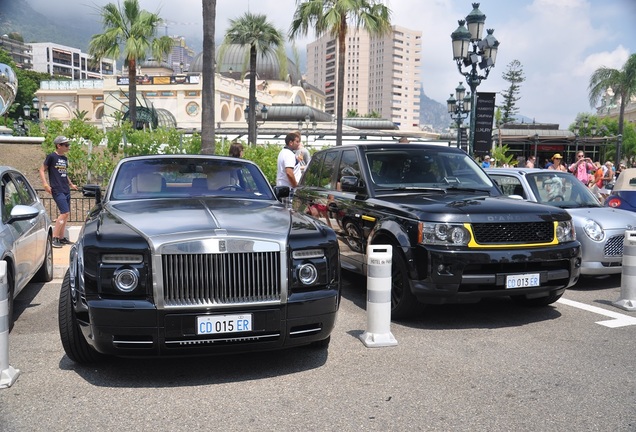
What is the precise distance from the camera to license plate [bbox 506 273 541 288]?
574cm

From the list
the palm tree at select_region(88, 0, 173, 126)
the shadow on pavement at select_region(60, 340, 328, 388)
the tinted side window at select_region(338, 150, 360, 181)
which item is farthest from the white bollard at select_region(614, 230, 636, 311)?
the palm tree at select_region(88, 0, 173, 126)

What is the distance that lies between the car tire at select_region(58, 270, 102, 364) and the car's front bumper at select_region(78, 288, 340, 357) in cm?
30

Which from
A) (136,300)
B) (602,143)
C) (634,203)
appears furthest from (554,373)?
(602,143)

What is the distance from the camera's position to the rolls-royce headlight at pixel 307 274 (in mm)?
4363

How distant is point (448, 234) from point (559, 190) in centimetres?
425

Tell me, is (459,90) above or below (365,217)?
above

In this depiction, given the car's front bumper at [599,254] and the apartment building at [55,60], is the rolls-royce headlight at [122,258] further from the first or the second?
the apartment building at [55,60]

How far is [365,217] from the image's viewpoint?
673cm

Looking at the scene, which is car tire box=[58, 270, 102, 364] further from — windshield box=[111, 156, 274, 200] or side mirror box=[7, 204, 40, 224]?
side mirror box=[7, 204, 40, 224]

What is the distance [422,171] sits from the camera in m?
7.23

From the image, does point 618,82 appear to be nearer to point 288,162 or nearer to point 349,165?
point 288,162

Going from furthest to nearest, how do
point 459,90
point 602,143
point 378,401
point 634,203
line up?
point 602,143 < point 459,90 < point 634,203 < point 378,401

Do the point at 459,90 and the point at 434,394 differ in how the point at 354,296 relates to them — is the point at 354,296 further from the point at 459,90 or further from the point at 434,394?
the point at 459,90

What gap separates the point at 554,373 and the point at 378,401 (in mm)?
1553
